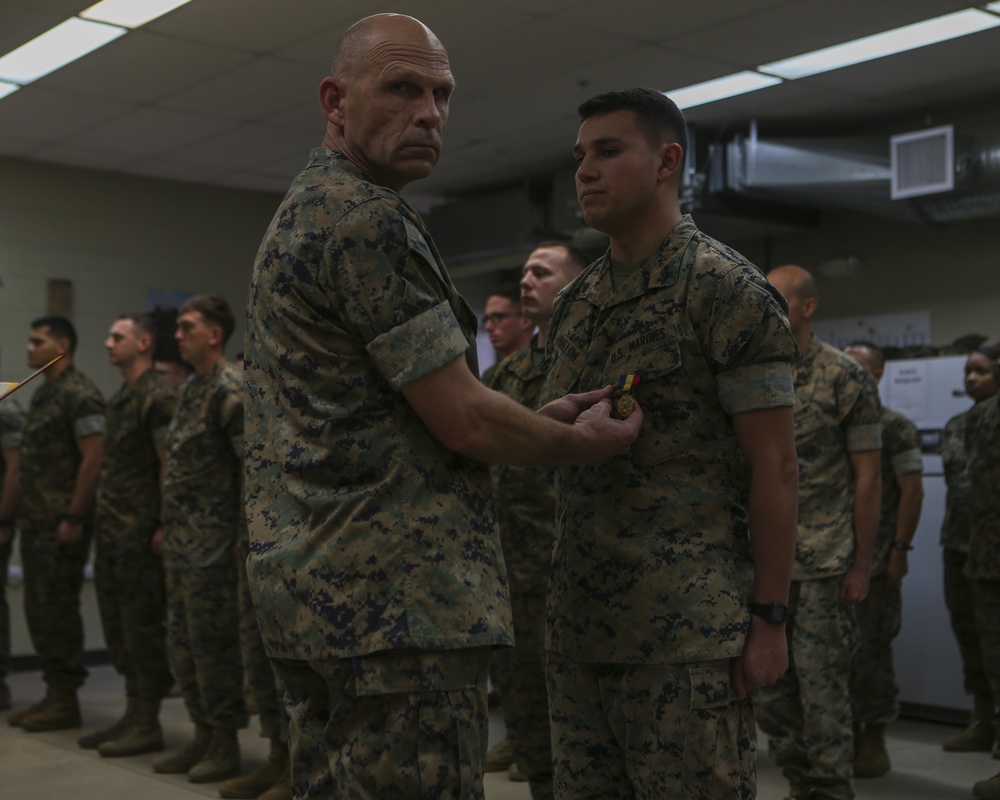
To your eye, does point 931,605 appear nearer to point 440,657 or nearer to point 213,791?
point 213,791

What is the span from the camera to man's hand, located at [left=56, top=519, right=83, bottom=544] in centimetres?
534

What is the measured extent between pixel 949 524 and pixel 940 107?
2.21m

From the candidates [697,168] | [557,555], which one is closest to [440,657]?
[557,555]

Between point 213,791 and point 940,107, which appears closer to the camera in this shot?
point 213,791

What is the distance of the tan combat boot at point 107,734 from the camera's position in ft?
16.2

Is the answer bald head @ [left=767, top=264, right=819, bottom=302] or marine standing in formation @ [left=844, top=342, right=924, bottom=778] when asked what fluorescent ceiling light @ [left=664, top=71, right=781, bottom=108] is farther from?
bald head @ [left=767, top=264, right=819, bottom=302]

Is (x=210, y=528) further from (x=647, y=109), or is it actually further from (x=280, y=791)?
(x=647, y=109)

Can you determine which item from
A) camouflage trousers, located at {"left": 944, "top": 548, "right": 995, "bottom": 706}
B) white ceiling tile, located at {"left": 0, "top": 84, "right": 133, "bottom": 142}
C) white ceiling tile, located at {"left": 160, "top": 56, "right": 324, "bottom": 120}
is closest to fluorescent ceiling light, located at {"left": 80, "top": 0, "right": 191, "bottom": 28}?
white ceiling tile, located at {"left": 160, "top": 56, "right": 324, "bottom": 120}

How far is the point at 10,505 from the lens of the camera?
5777mm

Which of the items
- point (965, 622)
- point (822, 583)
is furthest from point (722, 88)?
point (822, 583)

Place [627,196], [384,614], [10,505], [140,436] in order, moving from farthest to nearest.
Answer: [10,505] → [140,436] → [627,196] → [384,614]

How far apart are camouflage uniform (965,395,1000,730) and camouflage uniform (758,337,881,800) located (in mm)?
825

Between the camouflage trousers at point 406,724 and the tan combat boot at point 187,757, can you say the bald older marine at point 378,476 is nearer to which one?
the camouflage trousers at point 406,724

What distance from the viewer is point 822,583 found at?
12.2ft
